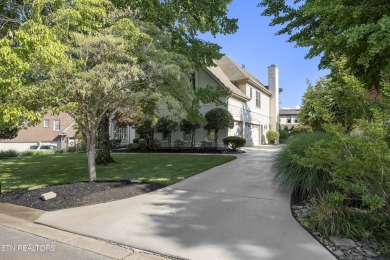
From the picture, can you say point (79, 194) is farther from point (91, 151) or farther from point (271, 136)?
point (271, 136)

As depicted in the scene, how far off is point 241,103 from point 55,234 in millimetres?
20680

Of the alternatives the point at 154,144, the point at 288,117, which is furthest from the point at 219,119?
the point at 288,117

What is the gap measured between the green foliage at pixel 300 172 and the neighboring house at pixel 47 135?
37268 mm

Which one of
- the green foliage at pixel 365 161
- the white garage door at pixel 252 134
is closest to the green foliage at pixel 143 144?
the white garage door at pixel 252 134

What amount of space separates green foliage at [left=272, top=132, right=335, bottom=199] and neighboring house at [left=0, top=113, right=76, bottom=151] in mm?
37268

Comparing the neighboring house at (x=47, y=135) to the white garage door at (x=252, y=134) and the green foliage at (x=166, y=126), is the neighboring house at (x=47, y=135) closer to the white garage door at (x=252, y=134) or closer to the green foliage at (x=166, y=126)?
the green foliage at (x=166, y=126)

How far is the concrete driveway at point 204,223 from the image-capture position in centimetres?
404

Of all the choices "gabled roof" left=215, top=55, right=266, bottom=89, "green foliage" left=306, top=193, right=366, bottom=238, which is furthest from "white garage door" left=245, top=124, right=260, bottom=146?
"green foliage" left=306, top=193, right=366, bottom=238

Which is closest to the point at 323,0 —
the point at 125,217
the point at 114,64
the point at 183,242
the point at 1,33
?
the point at 114,64

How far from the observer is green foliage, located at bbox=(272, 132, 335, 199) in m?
6.00

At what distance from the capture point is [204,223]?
509cm

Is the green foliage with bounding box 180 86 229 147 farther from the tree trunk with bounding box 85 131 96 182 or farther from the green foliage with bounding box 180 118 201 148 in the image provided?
the green foliage with bounding box 180 118 201 148

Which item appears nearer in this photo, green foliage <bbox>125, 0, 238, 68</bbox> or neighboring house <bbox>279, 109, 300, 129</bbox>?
green foliage <bbox>125, 0, 238, 68</bbox>

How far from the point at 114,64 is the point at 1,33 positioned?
7093 mm
